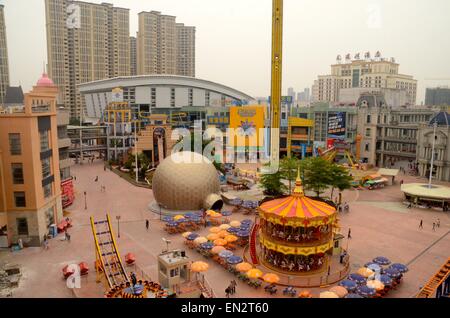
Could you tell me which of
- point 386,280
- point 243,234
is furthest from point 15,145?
point 386,280

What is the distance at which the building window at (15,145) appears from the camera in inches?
1106

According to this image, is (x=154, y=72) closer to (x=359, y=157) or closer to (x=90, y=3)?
(x=90, y=3)

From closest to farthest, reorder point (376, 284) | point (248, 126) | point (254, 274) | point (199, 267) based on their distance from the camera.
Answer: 1. point (376, 284)
2. point (254, 274)
3. point (199, 267)
4. point (248, 126)

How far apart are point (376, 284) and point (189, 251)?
1308cm

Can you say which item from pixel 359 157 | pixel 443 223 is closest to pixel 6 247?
pixel 443 223

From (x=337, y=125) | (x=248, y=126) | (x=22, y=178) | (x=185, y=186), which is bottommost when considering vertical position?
(x=185, y=186)

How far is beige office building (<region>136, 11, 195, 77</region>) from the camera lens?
112312 mm

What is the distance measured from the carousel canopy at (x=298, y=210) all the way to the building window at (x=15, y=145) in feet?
60.6

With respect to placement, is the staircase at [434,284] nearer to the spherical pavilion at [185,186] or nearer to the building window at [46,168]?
the spherical pavilion at [185,186]

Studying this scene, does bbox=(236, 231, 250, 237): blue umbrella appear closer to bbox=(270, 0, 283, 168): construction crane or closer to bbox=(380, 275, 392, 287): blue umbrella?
bbox=(380, 275, 392, 287): blue umbrella

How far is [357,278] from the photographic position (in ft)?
71.8

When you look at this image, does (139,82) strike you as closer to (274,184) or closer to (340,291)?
(274,184)

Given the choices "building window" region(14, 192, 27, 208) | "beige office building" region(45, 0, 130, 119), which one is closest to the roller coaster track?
"building window" region(14, 192, 27, 208)

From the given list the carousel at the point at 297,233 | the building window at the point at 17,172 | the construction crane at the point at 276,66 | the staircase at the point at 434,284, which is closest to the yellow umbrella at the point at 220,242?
the carousel at the point at 297,233
